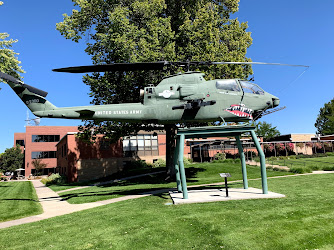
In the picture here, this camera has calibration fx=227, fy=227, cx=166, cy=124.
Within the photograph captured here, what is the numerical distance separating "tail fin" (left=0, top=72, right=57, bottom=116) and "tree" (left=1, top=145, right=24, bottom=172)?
60.7m

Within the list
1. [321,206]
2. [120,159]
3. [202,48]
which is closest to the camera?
[321,206]

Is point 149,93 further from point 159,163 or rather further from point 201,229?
point 159,163

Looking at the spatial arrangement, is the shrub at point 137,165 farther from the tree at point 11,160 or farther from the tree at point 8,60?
the tree at point 11,160

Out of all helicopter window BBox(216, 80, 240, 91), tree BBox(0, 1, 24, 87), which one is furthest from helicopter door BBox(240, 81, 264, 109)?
tree BBox(0, 1, 24, 87)

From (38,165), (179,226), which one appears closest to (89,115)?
(179,226)

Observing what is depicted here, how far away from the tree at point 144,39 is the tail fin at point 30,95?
7.62m

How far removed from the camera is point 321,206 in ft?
26.8

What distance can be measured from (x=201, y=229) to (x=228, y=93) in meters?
6.79

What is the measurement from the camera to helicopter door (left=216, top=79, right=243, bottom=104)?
11.3 metres

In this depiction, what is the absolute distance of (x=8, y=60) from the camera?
2214cm

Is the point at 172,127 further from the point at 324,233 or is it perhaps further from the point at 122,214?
the point at 324,233

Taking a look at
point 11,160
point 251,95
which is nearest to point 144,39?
point 251,95

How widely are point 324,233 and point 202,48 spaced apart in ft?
52.9

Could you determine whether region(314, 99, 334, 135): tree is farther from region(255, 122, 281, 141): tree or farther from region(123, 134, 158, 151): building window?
region(123, 134, 158, 151): building window
